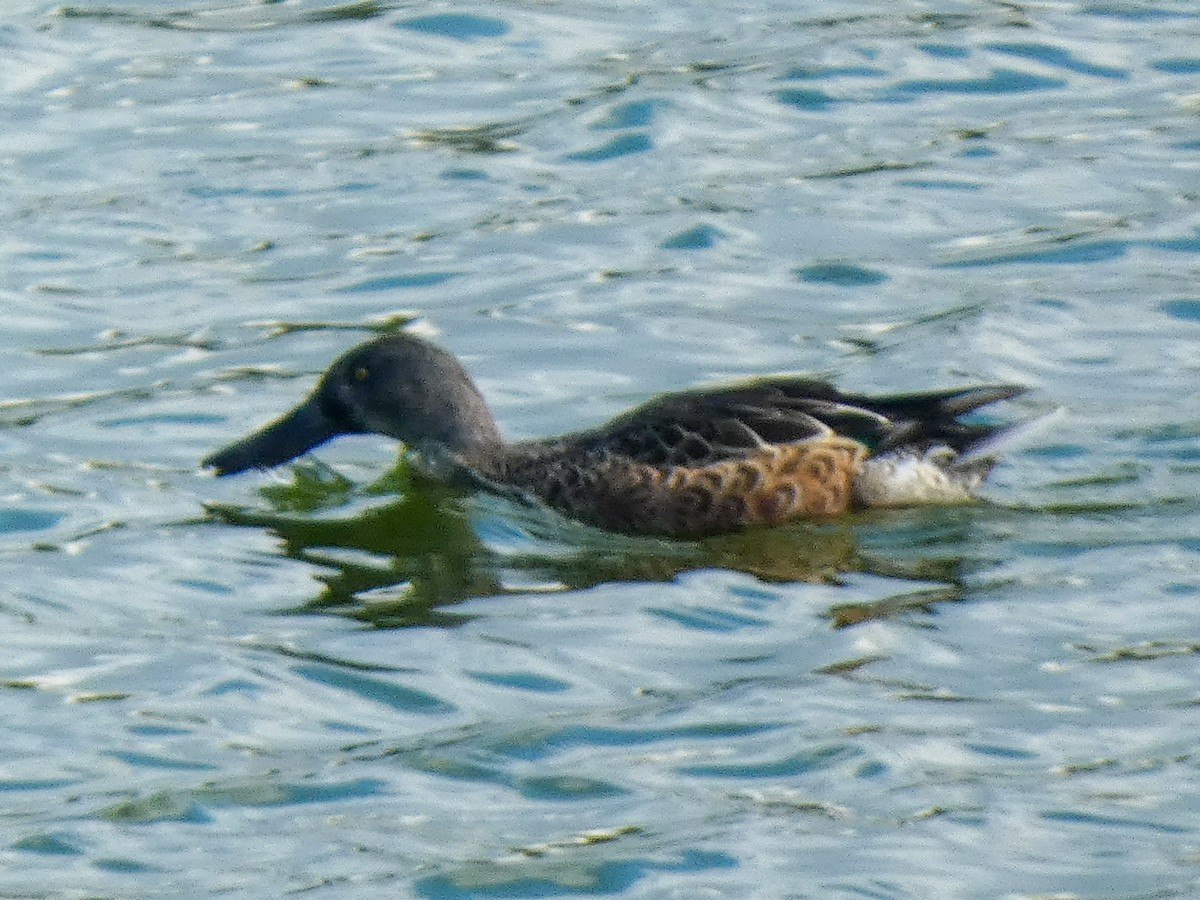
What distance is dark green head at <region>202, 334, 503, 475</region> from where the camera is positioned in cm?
1079

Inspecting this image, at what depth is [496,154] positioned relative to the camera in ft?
46.3

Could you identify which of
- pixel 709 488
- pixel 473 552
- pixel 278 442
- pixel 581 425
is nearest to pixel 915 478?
pixel 709 488

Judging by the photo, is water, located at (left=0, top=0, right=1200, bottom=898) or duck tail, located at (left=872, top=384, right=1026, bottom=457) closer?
water, located at (left=0, top=0, right=1200, bottom=898)

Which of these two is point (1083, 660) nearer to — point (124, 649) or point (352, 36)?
point (124, 649)

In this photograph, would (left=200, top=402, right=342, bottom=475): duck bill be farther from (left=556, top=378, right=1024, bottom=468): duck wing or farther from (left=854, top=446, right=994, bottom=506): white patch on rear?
(left=854, top=446, right=994, bottom=506): white patch on rear

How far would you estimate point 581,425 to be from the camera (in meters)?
11.2

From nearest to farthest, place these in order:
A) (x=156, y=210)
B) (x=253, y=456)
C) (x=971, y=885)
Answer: (x=971, y=885) → (x=253, y=456) → (x=156, y=210)

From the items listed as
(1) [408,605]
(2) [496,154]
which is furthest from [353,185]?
(1) [408,605]

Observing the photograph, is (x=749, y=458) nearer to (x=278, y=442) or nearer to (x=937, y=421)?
(x=937, y=421)

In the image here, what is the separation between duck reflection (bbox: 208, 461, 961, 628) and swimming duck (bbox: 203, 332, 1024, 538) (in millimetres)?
94

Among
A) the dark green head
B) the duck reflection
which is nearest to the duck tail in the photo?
the duck reflection

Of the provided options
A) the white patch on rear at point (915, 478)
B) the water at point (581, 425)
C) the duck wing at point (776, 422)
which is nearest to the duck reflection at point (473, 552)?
the water at point (581, 425)

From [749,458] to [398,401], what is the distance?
4.73 feet

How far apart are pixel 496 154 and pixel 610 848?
715 cm
